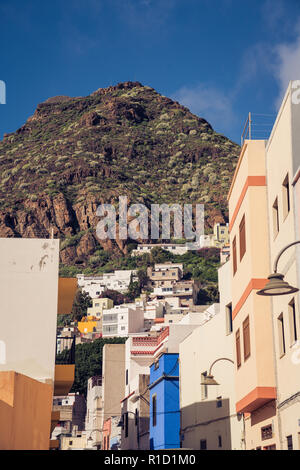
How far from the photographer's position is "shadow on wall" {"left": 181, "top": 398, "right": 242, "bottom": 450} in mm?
23500

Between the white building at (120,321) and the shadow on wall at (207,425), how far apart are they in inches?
3132

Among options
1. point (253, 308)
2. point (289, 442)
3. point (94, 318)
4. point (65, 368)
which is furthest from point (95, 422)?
point (94, 318)

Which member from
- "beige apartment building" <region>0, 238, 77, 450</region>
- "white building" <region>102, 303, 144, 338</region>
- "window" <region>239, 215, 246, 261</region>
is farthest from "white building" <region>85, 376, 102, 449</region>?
"window" <region>239, 215, 246, 261</region>

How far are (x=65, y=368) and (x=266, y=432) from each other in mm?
5770

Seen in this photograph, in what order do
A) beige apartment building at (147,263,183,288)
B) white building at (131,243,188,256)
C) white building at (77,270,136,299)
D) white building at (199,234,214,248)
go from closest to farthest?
beige apartment building at (147,263,183,288) → white building at (77,270,136,299) → white building at (131,243,188,256) → white building at (199,234,214,248)

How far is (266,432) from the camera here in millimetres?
16938

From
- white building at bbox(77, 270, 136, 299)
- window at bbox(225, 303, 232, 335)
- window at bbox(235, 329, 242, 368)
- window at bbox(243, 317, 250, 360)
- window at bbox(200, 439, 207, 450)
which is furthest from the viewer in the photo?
white building at bbox(77, 270, 136, 299)

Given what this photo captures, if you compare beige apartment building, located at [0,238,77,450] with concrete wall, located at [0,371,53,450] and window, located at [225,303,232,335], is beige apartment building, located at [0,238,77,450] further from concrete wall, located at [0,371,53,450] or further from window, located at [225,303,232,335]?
window, located at [225,303,232,335]

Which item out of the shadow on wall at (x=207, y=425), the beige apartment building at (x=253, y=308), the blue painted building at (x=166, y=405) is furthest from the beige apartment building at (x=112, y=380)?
the beige apartment building at (x=253, y=308)

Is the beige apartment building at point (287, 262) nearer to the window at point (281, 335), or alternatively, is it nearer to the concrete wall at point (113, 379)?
the window at point (281, 335)

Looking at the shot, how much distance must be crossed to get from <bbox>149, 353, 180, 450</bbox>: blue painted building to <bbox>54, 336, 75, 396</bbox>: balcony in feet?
31.7

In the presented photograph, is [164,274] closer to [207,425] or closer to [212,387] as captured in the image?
[207,425]

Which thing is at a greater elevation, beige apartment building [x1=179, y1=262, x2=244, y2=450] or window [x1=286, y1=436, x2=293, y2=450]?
beige apartment building [x1=179, y1=262, x2=244, y2=450]
